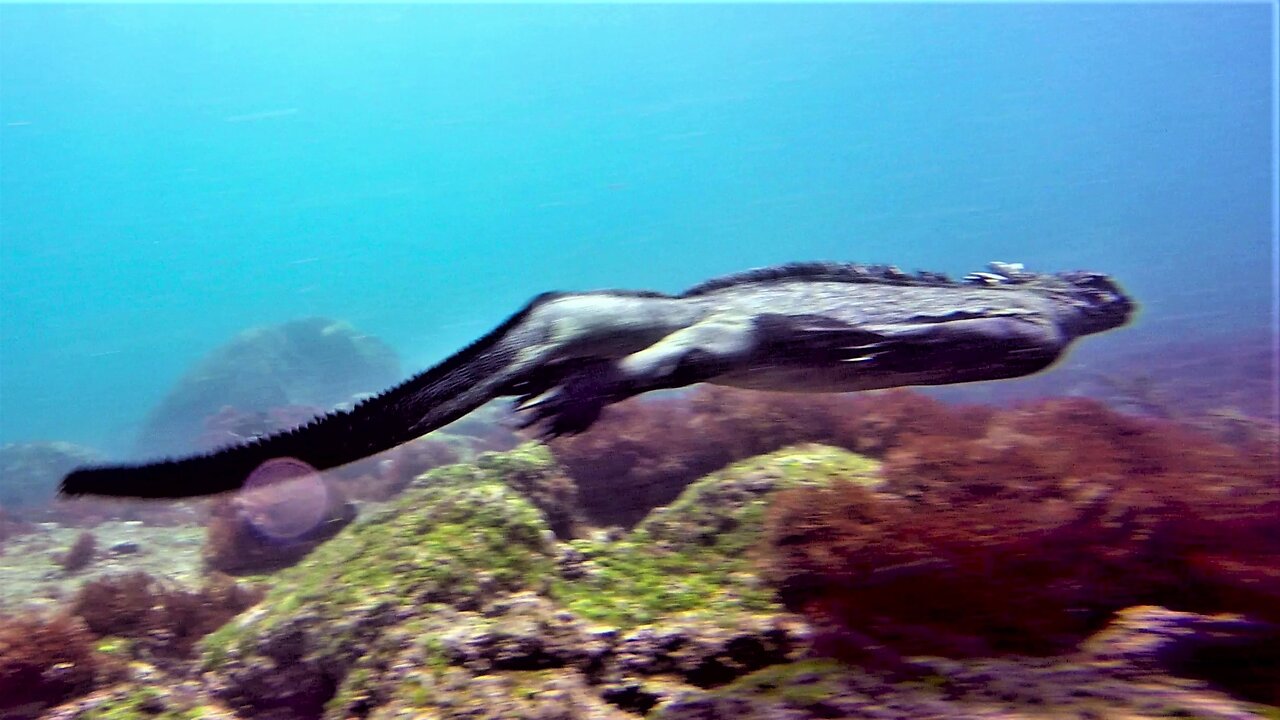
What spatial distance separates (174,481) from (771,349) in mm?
2817

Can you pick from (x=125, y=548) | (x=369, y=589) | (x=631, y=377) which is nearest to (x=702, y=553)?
(x=631, y=377)

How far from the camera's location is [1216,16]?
88.5 m

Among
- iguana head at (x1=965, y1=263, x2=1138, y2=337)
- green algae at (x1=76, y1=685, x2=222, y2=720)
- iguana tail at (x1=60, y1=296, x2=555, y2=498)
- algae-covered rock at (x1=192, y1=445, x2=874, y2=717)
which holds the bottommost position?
green algae at (x1=76, y1=685, x2=222, y2=720)

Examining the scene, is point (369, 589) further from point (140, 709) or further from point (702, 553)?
point (702, 553)

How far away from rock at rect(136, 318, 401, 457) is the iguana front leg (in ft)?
74.4

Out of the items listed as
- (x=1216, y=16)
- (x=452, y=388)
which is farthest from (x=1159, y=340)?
(x=1216, y=16)

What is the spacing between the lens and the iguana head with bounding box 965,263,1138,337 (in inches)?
146

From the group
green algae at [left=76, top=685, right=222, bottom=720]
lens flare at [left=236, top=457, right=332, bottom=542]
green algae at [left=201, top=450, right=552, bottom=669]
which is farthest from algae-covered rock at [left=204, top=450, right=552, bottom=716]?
lens flare at [left=236, top=457, right=332, bottom=542]

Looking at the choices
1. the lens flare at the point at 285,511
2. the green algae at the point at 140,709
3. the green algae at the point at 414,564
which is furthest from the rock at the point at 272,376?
the green algae at the point at 140,709

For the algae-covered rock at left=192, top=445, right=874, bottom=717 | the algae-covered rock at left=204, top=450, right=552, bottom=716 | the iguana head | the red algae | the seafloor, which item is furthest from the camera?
the iguana head

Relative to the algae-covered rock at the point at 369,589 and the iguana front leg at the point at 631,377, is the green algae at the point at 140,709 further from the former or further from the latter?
the iguana front leg at the point at 631,377

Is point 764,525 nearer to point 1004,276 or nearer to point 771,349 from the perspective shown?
point 771,349

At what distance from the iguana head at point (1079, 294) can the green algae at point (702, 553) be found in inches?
59.6

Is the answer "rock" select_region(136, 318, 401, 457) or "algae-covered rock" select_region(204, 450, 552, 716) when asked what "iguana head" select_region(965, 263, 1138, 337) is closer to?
"algae-covered rock" select_region(204, 450, 552, 716)
